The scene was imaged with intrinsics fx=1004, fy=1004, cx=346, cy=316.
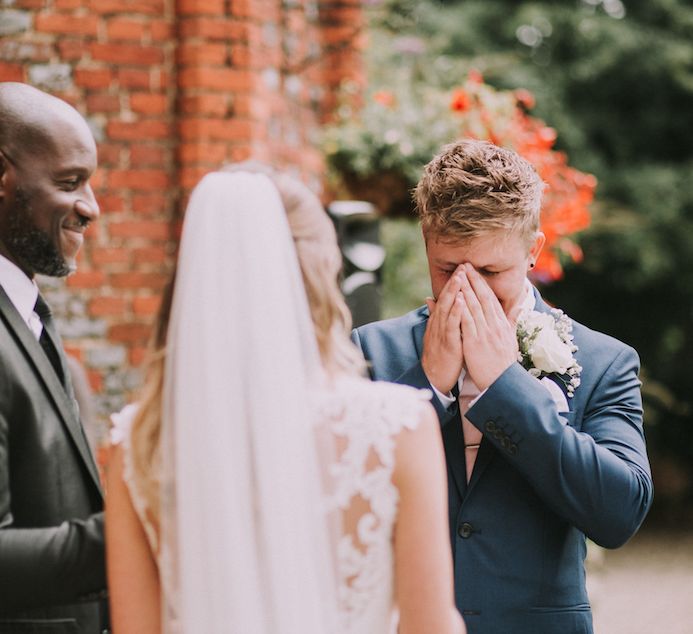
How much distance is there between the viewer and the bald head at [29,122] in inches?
97.1

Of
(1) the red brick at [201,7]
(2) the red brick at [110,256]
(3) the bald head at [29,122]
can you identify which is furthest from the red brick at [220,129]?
(3) the bald head at [29,122]

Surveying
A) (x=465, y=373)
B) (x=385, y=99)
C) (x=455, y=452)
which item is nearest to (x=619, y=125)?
(x=385, y=99)

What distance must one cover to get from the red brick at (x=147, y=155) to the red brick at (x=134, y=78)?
0.28 metres

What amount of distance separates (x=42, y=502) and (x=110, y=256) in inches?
100.0

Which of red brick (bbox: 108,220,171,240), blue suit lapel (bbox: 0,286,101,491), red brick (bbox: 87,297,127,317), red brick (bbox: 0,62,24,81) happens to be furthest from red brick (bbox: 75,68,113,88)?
blue suit lapel (bbox: 0,286,101,491)

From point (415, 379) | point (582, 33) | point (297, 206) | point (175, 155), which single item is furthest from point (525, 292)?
point (582, 33)

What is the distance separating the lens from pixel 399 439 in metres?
1.76

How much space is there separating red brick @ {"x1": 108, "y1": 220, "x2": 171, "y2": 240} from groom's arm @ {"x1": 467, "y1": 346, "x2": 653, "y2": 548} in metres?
2.75

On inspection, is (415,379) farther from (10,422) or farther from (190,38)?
(190,38)

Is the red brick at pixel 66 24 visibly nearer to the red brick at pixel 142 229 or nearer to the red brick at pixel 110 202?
the red brick at pixel 110 202

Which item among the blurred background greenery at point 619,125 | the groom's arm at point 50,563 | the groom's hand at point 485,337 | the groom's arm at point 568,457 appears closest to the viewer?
the groom's arm at point 50,563

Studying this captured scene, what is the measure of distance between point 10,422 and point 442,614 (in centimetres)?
102

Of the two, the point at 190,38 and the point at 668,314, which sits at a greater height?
the point at 190,38

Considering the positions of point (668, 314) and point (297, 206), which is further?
point (668, 314)
